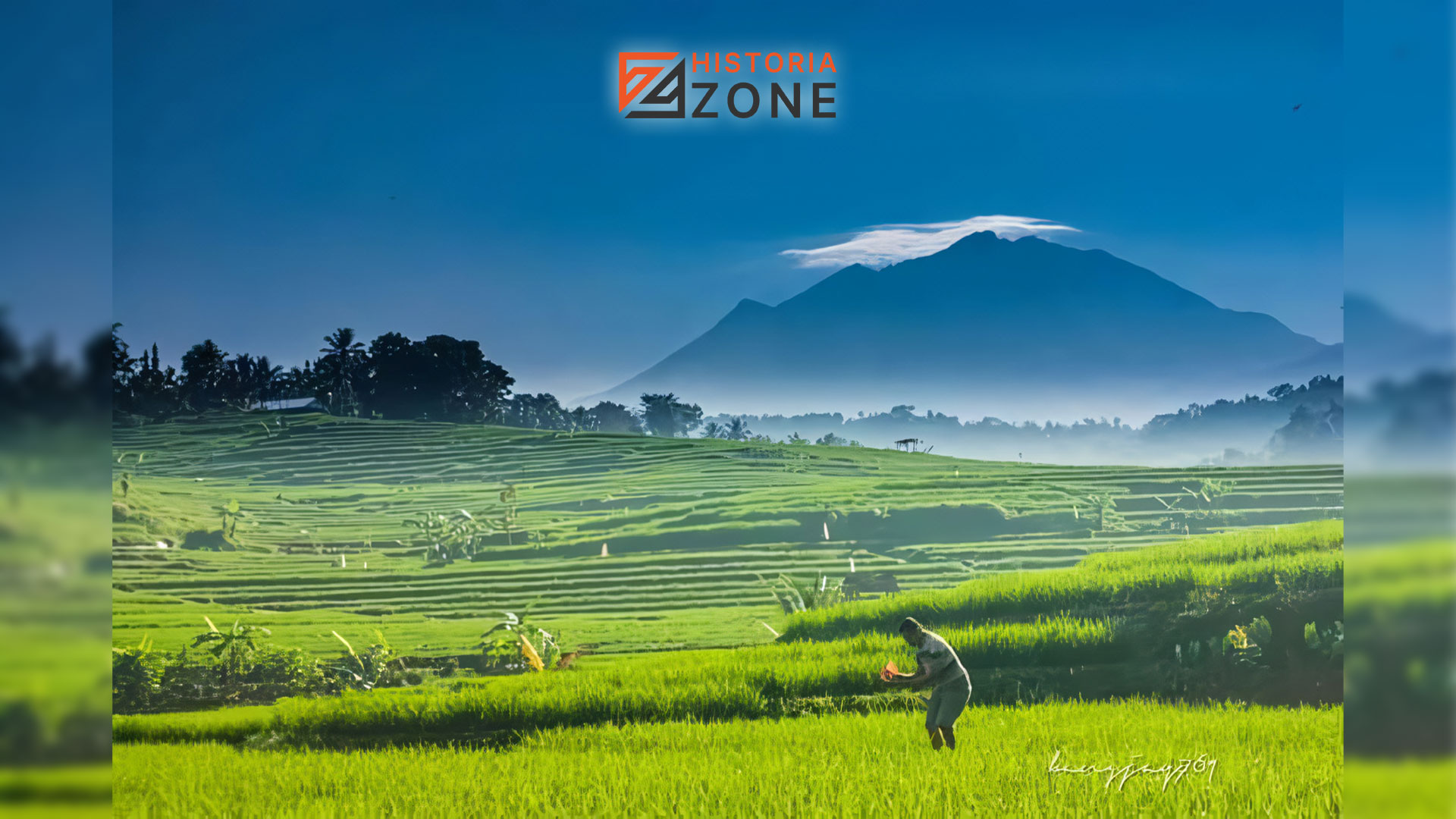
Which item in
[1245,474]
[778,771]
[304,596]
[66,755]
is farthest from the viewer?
[1245,474]

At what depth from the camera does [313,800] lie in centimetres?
478

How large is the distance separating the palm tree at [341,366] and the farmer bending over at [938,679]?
4.44m

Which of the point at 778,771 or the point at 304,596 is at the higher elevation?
the point at 304,596

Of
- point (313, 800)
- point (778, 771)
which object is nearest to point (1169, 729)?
point (778, 771)

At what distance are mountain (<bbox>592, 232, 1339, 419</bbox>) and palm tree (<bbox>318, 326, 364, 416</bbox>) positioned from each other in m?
1.96

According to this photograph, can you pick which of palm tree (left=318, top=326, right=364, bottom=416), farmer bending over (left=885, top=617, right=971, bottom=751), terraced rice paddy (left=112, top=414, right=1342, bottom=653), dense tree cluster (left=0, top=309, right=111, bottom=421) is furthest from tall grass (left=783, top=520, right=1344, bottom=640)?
dense tree cluster (left=0, top=309, right=111, bottom=421)

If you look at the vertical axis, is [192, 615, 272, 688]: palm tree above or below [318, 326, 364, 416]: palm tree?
below

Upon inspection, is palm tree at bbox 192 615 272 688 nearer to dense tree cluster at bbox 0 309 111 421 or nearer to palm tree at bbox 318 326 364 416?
palm tree at bbox 318 326 364 416

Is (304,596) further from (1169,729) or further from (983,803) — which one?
(1169,729)

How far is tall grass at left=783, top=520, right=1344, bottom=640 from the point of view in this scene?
20.0ft

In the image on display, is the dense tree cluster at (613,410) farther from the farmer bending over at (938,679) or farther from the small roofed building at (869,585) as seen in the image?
the farmer bending over at (938,679)

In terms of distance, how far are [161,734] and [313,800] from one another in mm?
1675

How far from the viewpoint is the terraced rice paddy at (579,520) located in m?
5.96

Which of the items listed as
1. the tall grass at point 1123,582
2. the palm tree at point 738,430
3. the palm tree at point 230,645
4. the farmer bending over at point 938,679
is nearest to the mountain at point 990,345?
the palm tree at point 738,430
